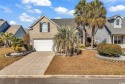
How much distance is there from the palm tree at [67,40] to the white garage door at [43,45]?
5.96 metres

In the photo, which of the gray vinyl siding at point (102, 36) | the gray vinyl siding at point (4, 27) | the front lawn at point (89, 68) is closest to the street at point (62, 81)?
the front lawn at point (89, 68)

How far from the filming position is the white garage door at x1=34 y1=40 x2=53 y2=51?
3297 centimetres

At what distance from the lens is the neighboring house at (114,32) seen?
122 ft

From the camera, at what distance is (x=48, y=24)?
32.5m

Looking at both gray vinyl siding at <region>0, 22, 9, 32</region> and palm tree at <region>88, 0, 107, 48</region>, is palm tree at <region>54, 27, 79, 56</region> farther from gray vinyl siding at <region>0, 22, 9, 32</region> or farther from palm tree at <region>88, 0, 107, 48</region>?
gray vinyl siding at <region>0, 22, 9, 32</region>

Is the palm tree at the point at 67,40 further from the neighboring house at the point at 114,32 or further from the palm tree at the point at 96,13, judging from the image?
the neighboring house at the point at 114,32

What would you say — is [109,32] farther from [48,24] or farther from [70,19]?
[48,24]

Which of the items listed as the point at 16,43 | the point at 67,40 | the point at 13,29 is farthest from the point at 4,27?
the point at 67,40

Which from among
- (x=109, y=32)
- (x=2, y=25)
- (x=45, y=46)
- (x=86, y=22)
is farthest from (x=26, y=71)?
(x=2, y=25)

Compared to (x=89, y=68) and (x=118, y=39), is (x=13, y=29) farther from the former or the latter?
(x=89, y=68)

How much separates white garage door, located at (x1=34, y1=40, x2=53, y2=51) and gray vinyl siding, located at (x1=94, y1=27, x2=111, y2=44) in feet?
37.7

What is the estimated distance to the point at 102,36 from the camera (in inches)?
1555

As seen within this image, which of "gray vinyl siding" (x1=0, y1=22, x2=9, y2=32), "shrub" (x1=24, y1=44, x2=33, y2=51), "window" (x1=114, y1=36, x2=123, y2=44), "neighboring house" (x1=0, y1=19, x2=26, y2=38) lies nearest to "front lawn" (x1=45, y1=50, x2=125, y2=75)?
"shrub" (x1=24, y1=44, x2=33, y2=51)

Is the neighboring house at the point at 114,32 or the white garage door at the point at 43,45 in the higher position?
the neighboring house at the point at 114,32
